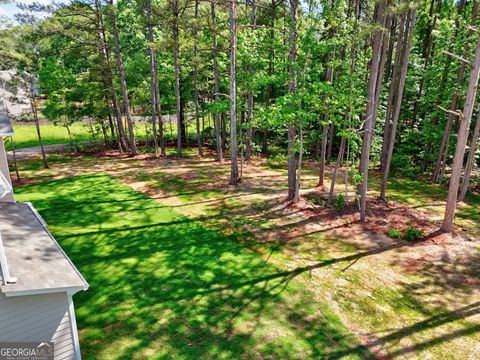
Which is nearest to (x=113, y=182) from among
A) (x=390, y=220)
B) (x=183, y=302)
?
(x=183, y=302)

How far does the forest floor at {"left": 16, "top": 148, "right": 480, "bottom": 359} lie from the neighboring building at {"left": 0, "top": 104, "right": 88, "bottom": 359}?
116 cm

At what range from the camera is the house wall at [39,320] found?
19.8 ft

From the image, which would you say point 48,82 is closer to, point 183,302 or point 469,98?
point 183,302

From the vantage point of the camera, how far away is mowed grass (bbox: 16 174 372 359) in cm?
750

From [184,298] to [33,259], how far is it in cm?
398

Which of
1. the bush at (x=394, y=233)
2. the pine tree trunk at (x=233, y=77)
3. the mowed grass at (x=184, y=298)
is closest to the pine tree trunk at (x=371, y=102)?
the bush at (x=394, y=233)

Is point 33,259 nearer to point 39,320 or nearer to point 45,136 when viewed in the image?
point 39,320

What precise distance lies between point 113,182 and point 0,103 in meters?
8.96

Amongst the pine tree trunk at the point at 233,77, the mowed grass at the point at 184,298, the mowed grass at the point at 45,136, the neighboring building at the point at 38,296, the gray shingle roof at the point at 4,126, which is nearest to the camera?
the neighboring building at the point at 38,296

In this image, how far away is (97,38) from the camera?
2273 centimetres

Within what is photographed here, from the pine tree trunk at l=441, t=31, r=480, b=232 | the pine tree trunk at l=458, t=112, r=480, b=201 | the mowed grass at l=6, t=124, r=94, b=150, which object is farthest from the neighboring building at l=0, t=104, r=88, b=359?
the mowed grass at l=6, t=124, r=94, b=150

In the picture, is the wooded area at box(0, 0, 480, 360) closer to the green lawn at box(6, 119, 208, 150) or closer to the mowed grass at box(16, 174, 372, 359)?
the mowed grass at box(16, 174, 372, 359)

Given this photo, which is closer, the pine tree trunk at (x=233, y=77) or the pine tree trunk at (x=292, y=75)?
the pine tree trunk at (x=292, y=75)

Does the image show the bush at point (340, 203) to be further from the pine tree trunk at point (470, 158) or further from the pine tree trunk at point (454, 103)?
the pine tree trunk at point (454, 103)
